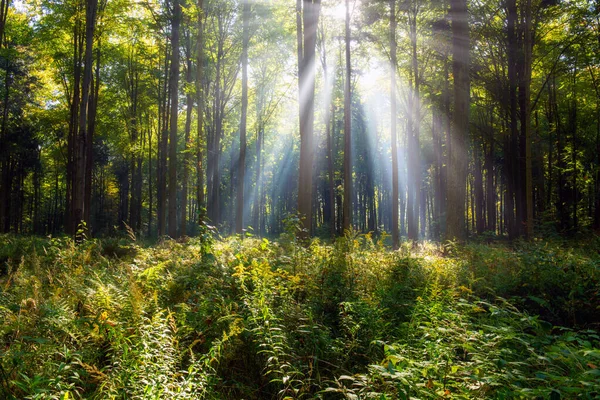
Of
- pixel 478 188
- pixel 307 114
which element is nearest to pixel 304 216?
pixel 307 114

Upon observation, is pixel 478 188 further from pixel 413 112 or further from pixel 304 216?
pixel 304 216

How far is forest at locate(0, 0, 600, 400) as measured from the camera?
3250 millimetres

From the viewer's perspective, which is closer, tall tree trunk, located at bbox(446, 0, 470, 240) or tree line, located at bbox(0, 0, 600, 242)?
tall tree trunk, located at bbox(446, 0, 470, 240)

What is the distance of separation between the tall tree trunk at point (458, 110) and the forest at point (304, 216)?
0.23 ft

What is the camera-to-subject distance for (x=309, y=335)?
389cm

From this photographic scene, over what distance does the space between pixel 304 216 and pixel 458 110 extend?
612 cm

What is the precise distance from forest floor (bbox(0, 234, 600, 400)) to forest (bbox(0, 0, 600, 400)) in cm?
3

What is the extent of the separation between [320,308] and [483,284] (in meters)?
2.85

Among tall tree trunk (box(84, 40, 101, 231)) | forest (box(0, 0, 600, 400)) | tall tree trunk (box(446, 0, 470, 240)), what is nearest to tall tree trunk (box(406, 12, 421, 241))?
forest (box(0, 0, 600, 400))

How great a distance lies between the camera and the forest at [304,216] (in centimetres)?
325

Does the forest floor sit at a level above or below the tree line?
below

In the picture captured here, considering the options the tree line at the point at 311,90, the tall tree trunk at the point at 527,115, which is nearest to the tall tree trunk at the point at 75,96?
the tree line at the point at 311,90

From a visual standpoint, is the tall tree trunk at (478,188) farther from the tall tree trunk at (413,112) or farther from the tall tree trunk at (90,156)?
the tall tree trunk at (90,156)

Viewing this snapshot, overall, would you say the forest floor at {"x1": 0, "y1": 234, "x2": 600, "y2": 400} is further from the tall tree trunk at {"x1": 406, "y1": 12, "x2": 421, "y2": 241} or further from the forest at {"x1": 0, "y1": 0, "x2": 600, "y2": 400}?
the tall tree trunk at {"x1": 406, "y1": 12, "x2": 421, "y2": 241}
